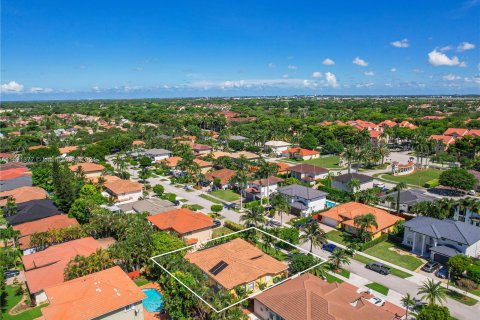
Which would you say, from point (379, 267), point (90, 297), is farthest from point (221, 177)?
point (90, 297)

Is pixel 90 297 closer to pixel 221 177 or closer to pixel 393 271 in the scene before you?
pixel 393 271

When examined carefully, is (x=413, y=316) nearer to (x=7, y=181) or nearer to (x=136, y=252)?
(x=136, y=252)

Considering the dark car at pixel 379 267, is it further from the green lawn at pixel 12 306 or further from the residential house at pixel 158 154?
the residential house at pixel 158 154

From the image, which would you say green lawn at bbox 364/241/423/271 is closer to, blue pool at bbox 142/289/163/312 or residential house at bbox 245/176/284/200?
residential house at bbox 245/176/284/200

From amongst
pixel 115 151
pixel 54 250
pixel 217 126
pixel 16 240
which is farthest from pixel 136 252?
pixel 217 126

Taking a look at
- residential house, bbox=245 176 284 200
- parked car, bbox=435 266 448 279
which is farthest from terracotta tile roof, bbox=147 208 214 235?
parked car, bbox=435 266 448 279

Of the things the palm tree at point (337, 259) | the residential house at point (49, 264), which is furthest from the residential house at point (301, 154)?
the residential house at point (49, 264)
